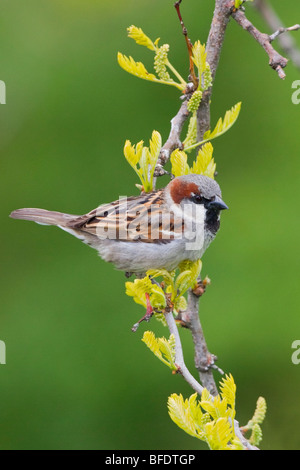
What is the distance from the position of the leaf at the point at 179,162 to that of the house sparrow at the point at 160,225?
0.25 metres

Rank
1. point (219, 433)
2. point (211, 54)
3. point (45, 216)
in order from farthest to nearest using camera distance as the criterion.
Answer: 1. point (45, 216)
2. point (211, 54)
3. point (219, 433)

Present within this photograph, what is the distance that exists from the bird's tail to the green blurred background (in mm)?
550

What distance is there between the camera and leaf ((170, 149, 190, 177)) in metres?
1.69

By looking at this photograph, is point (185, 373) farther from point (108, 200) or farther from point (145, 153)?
point (108, 200)

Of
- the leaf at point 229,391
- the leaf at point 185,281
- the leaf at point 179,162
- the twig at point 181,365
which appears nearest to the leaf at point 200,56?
the leaf at point 179,162

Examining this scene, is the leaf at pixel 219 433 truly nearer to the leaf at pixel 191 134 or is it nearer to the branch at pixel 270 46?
the branch at pixel 270 46

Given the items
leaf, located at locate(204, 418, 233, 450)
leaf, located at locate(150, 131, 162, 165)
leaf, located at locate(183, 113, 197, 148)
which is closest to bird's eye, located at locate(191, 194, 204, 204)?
leaf, located at locate(183, 113, 197, 148)

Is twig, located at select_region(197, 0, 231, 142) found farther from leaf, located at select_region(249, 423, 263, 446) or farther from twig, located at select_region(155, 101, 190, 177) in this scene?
leaf, located at select_region(249, 423, 263, 446)

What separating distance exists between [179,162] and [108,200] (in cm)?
133

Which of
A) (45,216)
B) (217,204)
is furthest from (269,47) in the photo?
(45,216)

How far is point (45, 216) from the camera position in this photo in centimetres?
249

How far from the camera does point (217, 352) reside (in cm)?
284

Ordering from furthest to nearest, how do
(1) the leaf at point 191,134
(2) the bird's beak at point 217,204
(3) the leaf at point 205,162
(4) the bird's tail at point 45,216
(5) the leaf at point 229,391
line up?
(4) the bird's tail at point 45,216 → (2) the bird's beak at point 217,204 → (1) the leaf at point 191,134 → (3) the leaf at point 205,162 → (5) the leaf at point 229,391

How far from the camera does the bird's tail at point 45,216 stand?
243 centimetres
